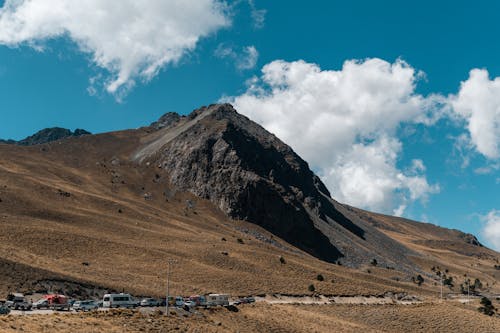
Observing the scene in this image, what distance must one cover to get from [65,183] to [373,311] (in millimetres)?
100577

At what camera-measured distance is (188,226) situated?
411 feet

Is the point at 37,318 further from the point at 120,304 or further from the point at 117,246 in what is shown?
the point at 117,246

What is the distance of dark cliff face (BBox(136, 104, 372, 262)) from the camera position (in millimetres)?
152750

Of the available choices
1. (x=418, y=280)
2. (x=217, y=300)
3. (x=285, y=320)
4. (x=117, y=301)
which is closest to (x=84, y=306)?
(x=117, y=301)

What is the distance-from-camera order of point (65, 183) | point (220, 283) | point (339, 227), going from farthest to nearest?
1. point (339, 227)
2. point (65, 183)
3. point (220, 283)

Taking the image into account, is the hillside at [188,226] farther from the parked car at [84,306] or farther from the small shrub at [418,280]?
the parked car at [84,306]

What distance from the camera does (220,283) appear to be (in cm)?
8138

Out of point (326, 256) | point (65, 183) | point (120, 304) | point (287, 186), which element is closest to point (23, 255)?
point (120, 304)

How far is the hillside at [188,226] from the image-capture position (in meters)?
78.3

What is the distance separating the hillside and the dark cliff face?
17.9 inches

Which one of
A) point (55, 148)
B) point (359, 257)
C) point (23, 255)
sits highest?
point (55, 148)

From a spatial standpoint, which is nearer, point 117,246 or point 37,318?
point 37,318

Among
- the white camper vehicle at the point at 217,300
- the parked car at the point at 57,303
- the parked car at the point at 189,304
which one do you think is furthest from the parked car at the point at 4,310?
the white camper vehicle at the point at 217,300

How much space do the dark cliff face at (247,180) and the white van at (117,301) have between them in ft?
325
